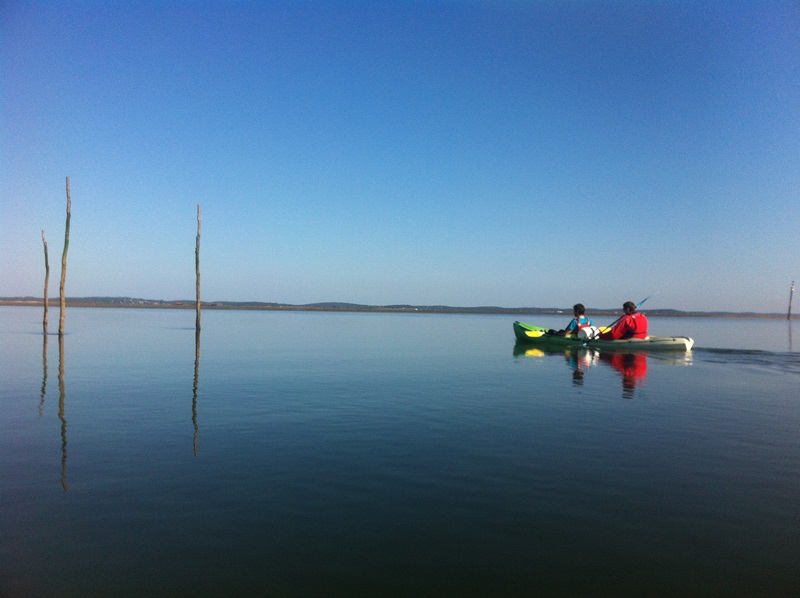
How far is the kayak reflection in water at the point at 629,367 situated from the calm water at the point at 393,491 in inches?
51.5

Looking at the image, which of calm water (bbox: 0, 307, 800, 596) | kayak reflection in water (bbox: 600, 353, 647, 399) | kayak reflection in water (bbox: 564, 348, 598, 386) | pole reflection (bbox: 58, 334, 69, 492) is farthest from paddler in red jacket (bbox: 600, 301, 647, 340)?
pole reflection (bbox: 58, 334, 69, 492)

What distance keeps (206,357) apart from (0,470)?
1685 cm

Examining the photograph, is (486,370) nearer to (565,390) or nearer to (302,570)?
(565,390)

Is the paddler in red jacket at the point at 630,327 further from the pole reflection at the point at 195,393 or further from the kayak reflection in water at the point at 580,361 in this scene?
the pole reflection at the point at 195,393

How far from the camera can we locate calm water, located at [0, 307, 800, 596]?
483cm

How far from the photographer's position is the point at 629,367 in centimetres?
2261

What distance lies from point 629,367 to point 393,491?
1861 centimetres

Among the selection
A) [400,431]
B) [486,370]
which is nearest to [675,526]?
[400,431]

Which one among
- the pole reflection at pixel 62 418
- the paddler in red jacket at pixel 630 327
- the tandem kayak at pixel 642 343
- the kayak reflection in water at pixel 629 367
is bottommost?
the pole reflection at pixel 62 418

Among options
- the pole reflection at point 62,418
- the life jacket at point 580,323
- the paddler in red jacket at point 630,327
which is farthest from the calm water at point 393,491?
the life jacket at point 580,323

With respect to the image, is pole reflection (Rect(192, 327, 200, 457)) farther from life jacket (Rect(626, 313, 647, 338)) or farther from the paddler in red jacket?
life jacket (Rect(626, 313, 647, 338))

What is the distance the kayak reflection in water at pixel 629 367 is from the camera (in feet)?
54.9

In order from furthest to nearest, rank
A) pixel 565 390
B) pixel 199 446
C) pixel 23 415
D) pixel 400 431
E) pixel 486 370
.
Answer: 1. pixel 486 370
2. pixel 565 390
3. pixel 23 415
4. pixel 400 431
5. pixel 199 446

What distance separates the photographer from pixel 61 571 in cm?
483
